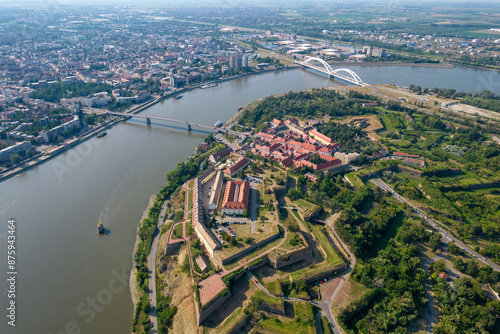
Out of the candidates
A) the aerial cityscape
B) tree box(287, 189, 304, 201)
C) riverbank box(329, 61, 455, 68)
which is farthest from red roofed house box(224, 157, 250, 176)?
riverbank box(329, 61, 455, 68)

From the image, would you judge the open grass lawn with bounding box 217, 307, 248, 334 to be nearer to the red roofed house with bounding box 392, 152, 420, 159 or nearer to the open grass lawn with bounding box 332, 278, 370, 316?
the open grass lawn with bounding box 332, 278, 370, 316

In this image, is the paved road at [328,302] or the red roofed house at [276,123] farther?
the red roofed house at [276,123]

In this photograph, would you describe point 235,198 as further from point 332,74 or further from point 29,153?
point 332,74

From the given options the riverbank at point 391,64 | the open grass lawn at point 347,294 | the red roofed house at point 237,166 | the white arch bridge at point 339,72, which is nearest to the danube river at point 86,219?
the red roofed house at point 237,166

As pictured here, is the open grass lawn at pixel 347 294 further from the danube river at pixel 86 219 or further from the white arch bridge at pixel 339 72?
the white arch bridge at pixel 339 72

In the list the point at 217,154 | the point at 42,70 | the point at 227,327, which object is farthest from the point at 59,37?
the point at 227,327

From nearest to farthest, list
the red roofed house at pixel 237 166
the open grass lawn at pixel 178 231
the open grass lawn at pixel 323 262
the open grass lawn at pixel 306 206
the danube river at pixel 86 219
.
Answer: the danube river at pixel 86 219
the open grass lawn at pixel 323 262
the open grass lawn at pixel 178 231
the open grass lawn at pixel 306 206
the red roofed house at pixel 237 166

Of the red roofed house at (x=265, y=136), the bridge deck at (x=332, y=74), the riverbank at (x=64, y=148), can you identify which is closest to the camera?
the riverbank at (x=64, y=148)
